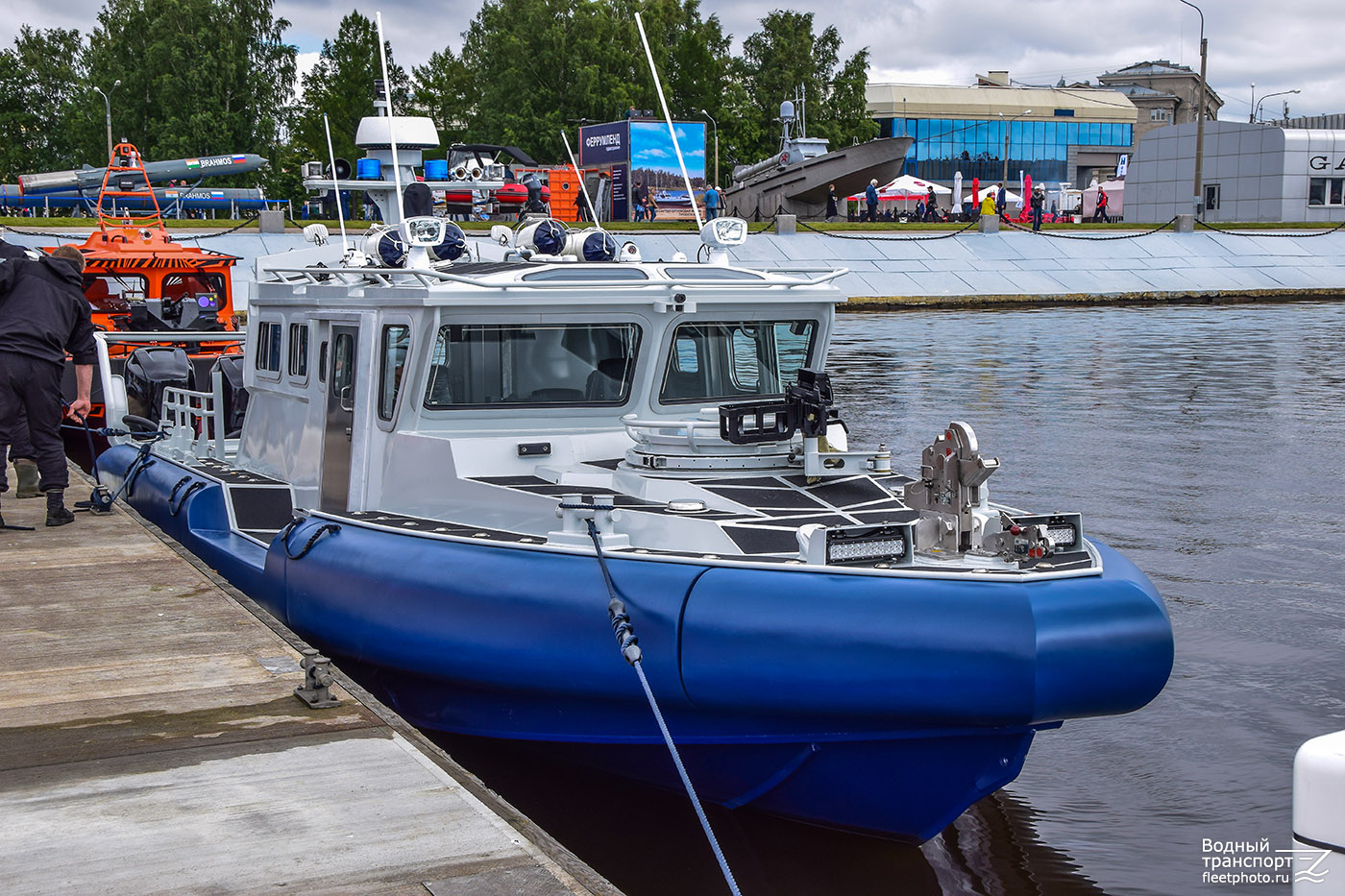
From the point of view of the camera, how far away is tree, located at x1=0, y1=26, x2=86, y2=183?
57.4 metres

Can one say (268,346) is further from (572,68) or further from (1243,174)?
(572,68)

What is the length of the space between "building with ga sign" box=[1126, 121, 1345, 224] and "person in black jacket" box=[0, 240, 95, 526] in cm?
4769

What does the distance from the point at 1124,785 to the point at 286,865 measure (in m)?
4.13

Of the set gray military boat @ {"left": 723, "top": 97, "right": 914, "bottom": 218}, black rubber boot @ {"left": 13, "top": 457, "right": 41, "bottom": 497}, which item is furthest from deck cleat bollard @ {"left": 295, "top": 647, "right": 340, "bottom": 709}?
gray military boat @ {"left": 723, "top": 97, "right": 914, "bottom": 218}

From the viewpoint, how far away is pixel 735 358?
22.7ft

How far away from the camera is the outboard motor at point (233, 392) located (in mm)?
10453

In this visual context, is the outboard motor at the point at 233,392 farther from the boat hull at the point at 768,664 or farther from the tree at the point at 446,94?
the tree at the point at 446,94

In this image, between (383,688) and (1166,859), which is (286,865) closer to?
(383,688)

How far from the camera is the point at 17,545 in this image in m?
7.78

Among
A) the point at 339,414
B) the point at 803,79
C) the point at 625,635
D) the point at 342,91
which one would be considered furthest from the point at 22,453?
the point at 803,79

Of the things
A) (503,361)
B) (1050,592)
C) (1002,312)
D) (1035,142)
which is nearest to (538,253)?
(503,361)

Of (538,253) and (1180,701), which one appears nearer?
(1180,701)

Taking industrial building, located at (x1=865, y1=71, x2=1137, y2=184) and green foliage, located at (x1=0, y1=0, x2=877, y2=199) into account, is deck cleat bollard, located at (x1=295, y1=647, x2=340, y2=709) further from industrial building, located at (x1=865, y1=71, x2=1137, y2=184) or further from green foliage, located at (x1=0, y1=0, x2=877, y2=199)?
industrial building, located at (x1=865, y1=71, x2=1137, y2=184)

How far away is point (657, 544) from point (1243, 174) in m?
50.1
